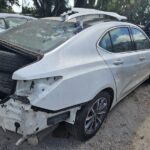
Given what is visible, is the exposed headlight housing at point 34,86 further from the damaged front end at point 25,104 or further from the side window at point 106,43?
the side window at point 106,43

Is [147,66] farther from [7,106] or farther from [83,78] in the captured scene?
[7,106]

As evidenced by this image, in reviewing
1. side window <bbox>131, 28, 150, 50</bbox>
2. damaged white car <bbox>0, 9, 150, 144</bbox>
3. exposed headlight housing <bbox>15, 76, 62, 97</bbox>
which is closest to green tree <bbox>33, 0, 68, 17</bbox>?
side window <bbox>131, 28, 150, 50</bbox>

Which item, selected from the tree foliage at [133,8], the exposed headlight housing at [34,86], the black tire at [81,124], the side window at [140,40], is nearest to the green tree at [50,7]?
the tree foliage at [133,8]

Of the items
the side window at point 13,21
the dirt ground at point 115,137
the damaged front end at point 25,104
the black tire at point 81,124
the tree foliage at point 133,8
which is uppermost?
the damaged front end at point 25,104

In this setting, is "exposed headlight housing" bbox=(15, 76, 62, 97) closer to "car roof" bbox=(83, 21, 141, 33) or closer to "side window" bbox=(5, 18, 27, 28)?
"car roof" bbox=(83, 21, 141, 33)

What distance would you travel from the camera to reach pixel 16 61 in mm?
3369

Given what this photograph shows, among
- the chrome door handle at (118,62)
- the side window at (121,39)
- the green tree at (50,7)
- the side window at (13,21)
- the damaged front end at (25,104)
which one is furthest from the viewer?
the green tree at (50,7)

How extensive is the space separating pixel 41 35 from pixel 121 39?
53.7 inches

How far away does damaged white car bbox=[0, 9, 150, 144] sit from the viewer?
3137 mm

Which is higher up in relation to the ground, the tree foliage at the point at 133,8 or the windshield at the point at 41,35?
the windshield at the point at 41,35

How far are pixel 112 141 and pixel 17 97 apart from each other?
1636 mm

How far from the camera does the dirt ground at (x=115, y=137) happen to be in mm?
3883

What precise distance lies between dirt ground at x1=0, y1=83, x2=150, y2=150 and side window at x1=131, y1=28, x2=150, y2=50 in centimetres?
110

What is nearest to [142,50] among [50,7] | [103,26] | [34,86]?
[103,26]
